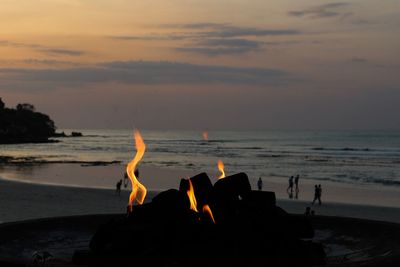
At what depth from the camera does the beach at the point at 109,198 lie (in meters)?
23.2

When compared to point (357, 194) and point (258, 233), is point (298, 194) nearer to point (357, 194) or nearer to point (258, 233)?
point (357, 194)

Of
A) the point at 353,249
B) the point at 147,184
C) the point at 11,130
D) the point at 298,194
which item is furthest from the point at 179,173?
the point at 11,130

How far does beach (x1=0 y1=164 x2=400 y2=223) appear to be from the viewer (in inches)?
915

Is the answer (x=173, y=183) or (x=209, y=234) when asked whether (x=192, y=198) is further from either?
→ (x=173, y=183)

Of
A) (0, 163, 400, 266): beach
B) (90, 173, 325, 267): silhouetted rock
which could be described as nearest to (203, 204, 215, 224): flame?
(90, 173, 325, 267): silhouetted rock

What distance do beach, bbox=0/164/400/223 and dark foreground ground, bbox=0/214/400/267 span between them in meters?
10.9

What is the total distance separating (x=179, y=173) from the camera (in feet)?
161

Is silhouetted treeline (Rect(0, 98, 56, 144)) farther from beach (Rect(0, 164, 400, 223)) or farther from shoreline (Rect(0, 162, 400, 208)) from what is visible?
beach (Rect(0, 164, 400, 223))

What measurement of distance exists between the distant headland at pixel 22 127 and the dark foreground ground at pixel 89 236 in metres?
129

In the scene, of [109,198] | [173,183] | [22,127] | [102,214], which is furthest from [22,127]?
[102,214]

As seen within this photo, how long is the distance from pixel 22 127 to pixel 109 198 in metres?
137

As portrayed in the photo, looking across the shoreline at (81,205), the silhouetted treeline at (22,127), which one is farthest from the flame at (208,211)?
the silhouetted treeline at (22,127)

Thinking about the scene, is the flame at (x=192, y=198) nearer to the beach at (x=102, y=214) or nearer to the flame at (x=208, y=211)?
the flame at (x=208, y=211)

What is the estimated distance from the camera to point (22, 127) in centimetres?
15825
